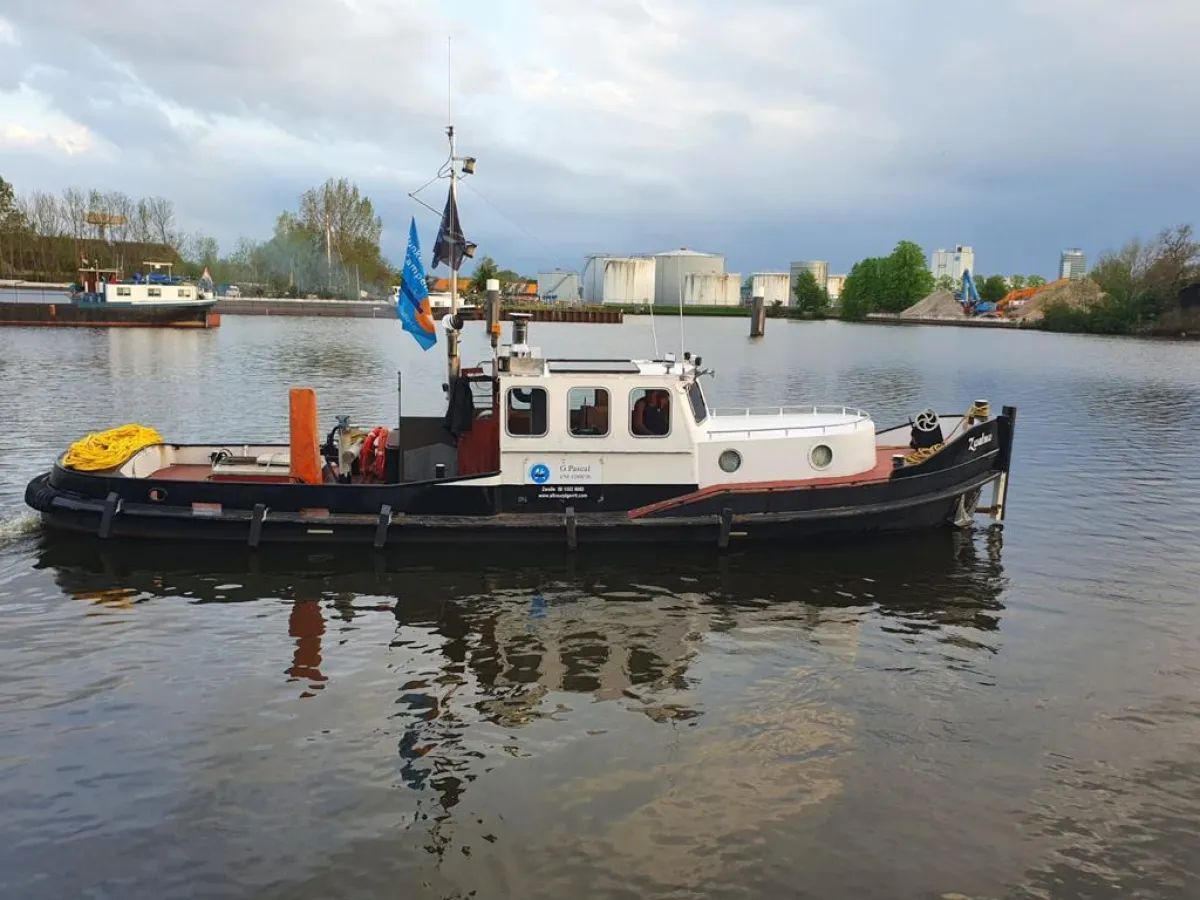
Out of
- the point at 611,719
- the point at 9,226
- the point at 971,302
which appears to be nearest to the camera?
the point at 611,719

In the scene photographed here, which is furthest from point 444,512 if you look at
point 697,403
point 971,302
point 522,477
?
point 971,302

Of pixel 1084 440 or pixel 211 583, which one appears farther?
pixel 1084 440

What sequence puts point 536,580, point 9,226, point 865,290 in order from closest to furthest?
point 536,580
point 9,226
point 865,290

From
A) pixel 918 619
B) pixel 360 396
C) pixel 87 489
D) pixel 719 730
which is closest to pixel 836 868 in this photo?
pixel 719 730

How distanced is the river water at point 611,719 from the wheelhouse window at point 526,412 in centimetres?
202

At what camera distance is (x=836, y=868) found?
678 centimetres

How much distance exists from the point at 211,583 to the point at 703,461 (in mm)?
7514

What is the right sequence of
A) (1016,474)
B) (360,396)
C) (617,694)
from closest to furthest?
(617,694) < (1016,474) < (360,396)

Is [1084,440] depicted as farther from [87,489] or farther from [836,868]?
[87,489]

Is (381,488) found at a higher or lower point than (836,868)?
higher

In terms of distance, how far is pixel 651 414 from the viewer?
44.1 ft

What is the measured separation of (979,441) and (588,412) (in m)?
6.67

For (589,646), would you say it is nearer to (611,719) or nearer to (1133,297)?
(611,719)

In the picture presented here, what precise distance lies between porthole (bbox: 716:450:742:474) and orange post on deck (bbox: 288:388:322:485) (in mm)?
6249
